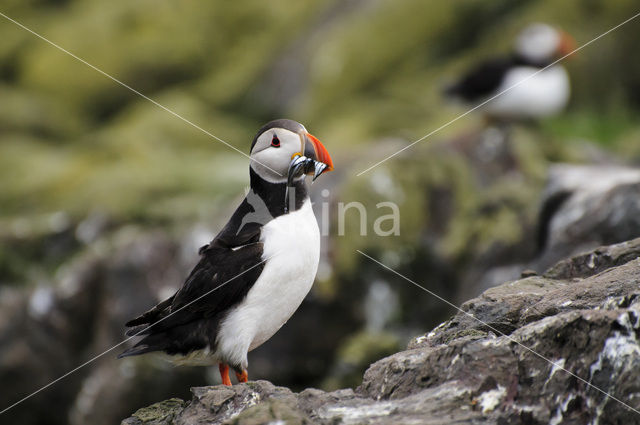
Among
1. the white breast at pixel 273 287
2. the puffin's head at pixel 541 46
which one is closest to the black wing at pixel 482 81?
the puffin's head at pixel 541 46

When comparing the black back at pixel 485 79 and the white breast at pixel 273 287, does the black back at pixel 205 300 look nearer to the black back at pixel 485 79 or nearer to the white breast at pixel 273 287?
the white breast at pixel 273 287

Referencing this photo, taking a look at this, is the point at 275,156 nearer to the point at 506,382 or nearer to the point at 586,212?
the point at 506,382

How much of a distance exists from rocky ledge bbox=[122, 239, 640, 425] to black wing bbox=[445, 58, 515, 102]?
7.26 metres

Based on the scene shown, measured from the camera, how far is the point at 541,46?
11000mm

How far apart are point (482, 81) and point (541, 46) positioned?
3.34 ft

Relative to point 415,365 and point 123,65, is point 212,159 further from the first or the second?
point 415,365

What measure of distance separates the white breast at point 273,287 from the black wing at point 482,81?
676 centimetres

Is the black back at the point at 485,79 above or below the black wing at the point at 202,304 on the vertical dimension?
above

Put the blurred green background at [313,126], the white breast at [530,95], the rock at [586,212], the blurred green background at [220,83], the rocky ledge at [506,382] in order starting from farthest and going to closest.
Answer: the blurred green background at [220,83]
the white breast at [530,95]
the blurred green background at [313,126]
the rock at [586,212]
the rocky ledge at [506,382]

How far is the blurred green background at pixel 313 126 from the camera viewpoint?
27.9 feet

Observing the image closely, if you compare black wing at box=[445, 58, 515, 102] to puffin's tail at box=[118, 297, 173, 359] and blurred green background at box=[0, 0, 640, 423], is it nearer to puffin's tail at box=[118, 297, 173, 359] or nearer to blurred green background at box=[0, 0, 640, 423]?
blurred green background at box=[0, 0, 640, 423]

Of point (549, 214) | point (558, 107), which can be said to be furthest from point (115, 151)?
point (549, 214)

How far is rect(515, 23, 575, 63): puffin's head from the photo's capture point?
35.8 feet

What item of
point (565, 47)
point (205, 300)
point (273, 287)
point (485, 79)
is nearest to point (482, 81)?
point (485, 79)
